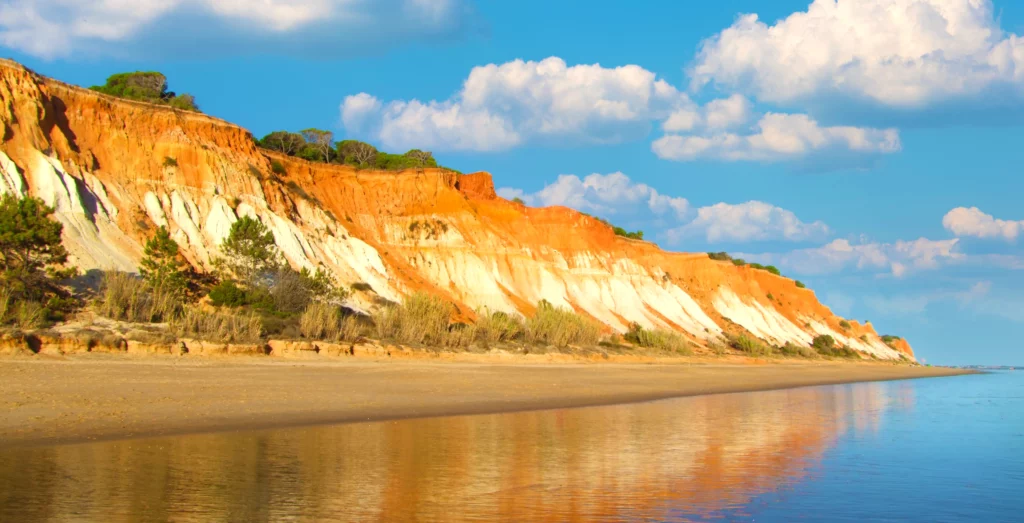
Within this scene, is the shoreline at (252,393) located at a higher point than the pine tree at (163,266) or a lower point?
lower

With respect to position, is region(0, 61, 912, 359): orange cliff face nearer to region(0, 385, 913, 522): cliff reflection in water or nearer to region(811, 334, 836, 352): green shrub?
region(811, 334, 836, 352): green shrub

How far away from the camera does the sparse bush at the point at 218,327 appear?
74.4ft

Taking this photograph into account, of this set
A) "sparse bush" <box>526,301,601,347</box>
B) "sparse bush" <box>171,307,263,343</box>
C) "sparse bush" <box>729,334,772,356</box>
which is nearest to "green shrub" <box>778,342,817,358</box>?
"sparse bush" <box>729,334,772,356</box>

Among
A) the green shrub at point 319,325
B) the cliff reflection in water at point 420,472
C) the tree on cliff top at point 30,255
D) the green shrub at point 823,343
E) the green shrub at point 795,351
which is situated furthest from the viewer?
the green shrub at point 823,343

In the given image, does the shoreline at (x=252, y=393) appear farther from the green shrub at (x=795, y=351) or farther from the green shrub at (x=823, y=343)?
the green shrub at (x=823, y=343)

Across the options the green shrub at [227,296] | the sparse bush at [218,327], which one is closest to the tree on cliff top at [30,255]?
the sparse bush at [218,327]

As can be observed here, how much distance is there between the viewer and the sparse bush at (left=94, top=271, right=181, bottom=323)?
23.3m

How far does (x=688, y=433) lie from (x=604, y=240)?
160 ft

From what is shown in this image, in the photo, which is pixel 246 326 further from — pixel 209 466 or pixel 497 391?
pixel 209 466

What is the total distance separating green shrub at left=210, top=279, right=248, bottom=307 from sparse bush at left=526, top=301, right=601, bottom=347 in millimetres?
12808

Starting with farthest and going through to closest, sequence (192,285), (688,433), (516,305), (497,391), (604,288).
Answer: (604,288) → (516,305) → (192,285) → (497,391) → (688,433)

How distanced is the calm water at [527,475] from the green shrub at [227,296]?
14271 millimetres

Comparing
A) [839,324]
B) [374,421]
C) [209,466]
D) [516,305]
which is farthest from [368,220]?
[839,324]

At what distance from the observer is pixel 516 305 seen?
158 feet
